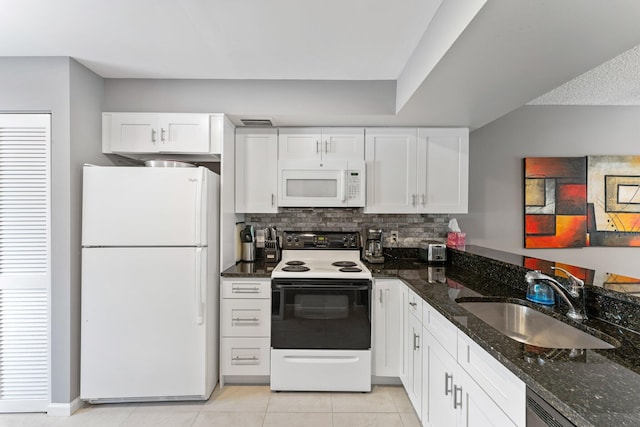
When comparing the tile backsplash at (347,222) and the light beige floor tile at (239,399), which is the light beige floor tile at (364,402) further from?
the tile backsplash at (347,222)

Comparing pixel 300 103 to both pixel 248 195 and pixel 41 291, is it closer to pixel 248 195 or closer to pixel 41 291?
pixel 248 195

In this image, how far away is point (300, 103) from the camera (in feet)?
8.43

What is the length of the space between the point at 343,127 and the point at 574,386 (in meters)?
2.42

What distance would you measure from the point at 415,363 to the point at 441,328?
601mm

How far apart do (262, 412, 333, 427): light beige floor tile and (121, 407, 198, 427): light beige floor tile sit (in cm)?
53

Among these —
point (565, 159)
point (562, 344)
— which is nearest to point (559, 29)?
point (562, 344)

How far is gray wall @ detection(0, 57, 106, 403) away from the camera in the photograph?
2158 millimetres

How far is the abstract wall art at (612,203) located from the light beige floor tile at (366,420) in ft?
8.94

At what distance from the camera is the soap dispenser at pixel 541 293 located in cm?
156

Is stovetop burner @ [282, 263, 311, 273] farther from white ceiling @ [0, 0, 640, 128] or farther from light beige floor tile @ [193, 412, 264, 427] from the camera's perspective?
white ceiling @ [0, 0, 640, 128]

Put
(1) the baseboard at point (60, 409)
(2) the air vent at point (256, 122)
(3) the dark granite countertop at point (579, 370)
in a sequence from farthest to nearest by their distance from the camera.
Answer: (2) the air vent at point (256, 122), (1) the baseboard at point (60, 409), (3) the dark granite countertop at point (579, 370)

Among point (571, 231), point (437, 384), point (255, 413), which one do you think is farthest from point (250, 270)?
point (571, 231)

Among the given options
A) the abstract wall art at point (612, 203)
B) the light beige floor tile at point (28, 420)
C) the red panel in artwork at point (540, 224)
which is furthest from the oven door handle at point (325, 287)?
the abstract wall art at point (612, 203)

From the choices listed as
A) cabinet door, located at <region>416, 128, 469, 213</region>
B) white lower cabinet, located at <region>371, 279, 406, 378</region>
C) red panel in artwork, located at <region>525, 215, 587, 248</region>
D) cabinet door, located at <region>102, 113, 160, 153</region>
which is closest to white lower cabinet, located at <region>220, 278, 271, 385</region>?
white lower cabinet, located at <region>371, 279, 406, 378</region>
